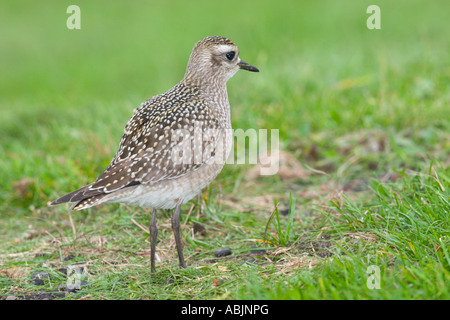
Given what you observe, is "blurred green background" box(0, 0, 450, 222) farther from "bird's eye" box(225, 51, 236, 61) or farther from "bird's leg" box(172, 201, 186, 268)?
"bird's eye" box(225, 51, 236, 61)

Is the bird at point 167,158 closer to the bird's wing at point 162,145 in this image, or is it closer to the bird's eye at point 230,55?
the bird's wing at point 162,145

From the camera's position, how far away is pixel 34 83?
1438cm

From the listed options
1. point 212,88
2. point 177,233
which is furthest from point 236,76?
→ point 177,233

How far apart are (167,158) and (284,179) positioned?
8.28 ft

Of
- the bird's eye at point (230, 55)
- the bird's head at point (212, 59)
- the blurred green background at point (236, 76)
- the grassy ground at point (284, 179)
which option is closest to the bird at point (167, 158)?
the bird's head at point (212, 59)

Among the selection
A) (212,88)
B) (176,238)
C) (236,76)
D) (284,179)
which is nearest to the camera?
(176,238)

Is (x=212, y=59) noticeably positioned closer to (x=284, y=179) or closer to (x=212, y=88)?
(x=212, y=88)

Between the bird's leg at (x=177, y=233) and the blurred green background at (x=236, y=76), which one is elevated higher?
the blurred green background at (x=236, y=76)

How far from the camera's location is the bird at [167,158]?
4801mm

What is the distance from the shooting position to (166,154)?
16.2ft

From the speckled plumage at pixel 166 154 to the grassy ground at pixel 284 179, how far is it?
2.25 feet

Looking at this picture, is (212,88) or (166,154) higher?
(212,88)

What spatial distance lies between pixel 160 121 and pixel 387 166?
315 centimetres

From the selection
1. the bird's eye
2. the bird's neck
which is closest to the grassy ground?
the bird's neck
